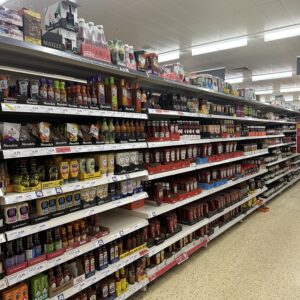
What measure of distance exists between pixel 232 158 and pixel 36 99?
3426 mm

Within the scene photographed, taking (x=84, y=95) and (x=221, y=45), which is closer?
(x=84, y=95)

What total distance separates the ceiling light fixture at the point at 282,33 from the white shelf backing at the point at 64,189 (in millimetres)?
5822

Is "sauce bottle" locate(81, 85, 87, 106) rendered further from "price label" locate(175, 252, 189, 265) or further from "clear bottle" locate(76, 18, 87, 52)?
"price label" locate(175, 252, 189, 265)

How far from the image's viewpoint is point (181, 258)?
3182 mm

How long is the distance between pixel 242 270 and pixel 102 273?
1.79 m

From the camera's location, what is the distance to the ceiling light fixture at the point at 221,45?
7.09m

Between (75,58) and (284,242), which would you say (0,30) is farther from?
(284,242)

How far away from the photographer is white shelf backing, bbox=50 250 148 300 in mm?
1981

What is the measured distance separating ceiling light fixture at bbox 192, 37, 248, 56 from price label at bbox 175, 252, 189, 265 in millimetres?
5954

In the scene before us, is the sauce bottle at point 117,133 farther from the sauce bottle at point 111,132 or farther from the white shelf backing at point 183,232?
the white shelf backing at point 183,232

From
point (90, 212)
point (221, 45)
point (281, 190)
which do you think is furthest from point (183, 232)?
point (221, 45)

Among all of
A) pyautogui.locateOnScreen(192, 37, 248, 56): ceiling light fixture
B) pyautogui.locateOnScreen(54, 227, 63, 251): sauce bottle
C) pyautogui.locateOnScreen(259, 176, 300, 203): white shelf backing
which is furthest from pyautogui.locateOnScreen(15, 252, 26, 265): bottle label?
pyautogui.locateOnScreen(192, 37, 248, 56): ceiling light fixture

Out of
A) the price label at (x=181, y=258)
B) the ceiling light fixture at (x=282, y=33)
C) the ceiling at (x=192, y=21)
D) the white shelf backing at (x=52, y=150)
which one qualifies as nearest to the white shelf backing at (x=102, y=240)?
the white shelf backing at (x=52, y=150)

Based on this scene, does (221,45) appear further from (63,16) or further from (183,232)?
(63,16)
